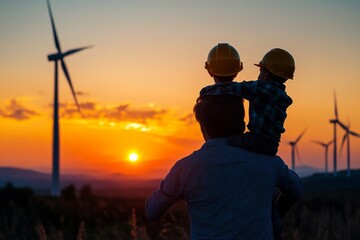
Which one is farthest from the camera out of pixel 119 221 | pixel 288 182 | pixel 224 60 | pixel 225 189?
pixel 119 221

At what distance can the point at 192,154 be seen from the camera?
3816 millimetres

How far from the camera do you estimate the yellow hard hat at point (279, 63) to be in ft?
13.5

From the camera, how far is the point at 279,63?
4.12 m

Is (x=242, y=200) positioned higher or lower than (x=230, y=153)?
lower

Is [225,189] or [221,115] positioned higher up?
[221,115]

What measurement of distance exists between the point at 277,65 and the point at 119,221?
1691cm

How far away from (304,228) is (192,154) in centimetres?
1115

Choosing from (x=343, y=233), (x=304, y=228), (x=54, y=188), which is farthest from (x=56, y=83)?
(x=343, y=233)

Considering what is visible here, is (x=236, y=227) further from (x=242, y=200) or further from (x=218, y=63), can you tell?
(x=218, y=63)

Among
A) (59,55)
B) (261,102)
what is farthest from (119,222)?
(59,55)

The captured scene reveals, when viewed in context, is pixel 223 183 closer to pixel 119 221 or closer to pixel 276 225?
pixel 276 225

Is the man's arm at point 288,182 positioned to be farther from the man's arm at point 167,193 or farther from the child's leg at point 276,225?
the man's arm at point 167,193

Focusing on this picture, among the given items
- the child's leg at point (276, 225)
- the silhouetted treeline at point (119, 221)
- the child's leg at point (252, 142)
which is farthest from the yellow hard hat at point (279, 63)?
the silhouetted treeline at point (119, 221)

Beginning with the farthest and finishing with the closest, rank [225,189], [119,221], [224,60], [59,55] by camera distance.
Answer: [59,55], [119,221], [224,60], [225,189]
